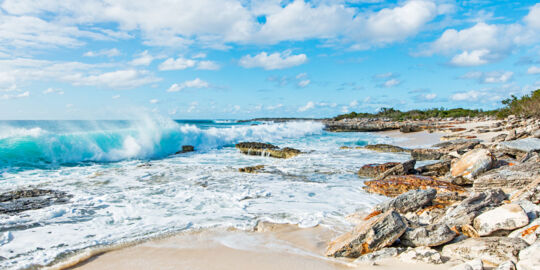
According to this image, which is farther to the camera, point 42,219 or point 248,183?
point 248,183

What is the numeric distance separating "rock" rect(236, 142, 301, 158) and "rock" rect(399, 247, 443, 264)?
11.8 meters

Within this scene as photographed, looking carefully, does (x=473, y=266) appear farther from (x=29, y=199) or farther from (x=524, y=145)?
(x=524, y=145)

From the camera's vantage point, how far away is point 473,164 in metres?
8.12

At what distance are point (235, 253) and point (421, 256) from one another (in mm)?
2416

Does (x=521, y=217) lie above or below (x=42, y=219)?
above

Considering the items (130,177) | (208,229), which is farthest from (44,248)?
(130,177)

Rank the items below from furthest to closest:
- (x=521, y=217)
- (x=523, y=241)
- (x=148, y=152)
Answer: (x=148, y=152)
(x=521, y=217)
(x=523, y=241)

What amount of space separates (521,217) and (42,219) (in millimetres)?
7703

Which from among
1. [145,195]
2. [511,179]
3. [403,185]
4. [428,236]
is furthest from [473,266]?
[145,195]

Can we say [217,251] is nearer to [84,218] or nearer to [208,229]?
[208,229]

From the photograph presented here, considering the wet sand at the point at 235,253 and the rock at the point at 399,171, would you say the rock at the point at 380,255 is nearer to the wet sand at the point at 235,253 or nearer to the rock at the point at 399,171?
the wet sand at the point at 235,253

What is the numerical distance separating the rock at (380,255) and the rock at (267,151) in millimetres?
11612

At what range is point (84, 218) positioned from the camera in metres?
6.07

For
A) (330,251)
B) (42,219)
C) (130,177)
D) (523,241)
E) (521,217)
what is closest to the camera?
(523,241)
